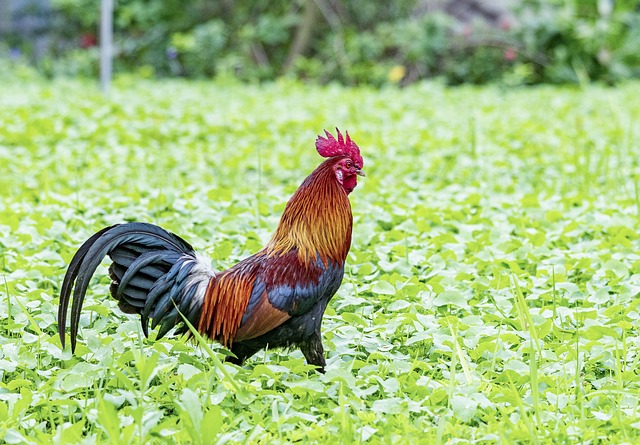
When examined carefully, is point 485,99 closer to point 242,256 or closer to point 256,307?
point 242,256

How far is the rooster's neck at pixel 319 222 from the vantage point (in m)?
2.76

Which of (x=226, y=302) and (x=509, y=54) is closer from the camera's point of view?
(x=226, y=302)

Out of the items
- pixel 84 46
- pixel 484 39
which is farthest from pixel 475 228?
pixel 84 46

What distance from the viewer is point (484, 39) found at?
10.8 metres

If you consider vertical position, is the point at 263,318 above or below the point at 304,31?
below

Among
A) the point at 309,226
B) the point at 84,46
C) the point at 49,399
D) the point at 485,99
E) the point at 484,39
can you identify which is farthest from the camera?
the point at 84,46

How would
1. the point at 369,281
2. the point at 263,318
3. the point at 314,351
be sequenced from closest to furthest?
the point at 263,318, the point at 314,351, the point at 369,281

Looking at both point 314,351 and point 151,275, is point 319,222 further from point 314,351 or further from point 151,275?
point 151,275

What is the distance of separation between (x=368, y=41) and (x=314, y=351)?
26.6 ft

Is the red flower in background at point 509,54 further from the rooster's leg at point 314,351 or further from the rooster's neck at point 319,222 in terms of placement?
the rooster's leg at point 314,351

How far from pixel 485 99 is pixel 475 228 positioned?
5.05 m

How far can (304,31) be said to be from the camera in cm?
1098

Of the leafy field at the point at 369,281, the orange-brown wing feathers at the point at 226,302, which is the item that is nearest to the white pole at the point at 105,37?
the leafy field at the point at 369,281

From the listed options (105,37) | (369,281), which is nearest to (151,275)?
(369,281)
